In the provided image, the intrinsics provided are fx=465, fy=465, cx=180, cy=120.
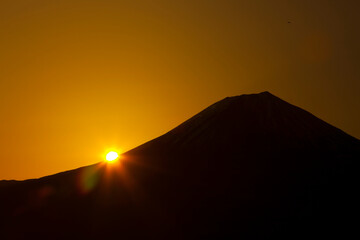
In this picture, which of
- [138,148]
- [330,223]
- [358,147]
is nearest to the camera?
[330,223]

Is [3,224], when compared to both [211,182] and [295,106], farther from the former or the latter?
[295,106]

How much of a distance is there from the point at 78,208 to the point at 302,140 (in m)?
22.4

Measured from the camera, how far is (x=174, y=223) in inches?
1341

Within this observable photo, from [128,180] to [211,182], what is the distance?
24.9ft

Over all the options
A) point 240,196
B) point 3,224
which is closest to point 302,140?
point 240,196

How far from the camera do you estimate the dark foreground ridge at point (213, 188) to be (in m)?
33.3

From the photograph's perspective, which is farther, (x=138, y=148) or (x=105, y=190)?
(x=138, y=148)

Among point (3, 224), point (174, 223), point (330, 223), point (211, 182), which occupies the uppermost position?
point (3, 224)

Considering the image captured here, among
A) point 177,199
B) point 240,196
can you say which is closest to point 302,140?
point 240,196

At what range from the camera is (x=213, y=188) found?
126ft

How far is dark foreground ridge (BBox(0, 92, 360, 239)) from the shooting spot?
1310 inches

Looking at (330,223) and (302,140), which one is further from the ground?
(302,140)

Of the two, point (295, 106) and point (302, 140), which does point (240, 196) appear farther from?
point (295, 106)

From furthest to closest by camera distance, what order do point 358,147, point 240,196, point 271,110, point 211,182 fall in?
1. point 271,110
2. point 358,147
3. point 211,182
4. point 240,196
